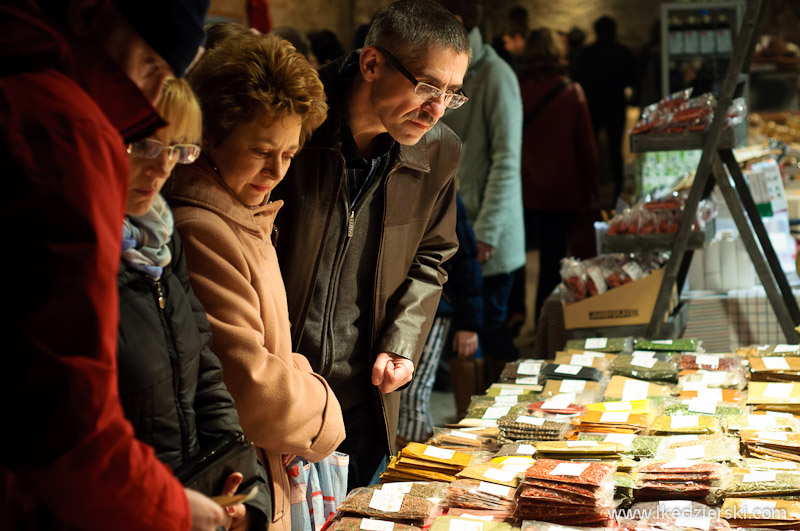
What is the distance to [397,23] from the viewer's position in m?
2.20

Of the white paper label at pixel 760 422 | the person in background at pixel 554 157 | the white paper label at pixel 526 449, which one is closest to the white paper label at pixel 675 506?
the white paper label at pixel 526 449

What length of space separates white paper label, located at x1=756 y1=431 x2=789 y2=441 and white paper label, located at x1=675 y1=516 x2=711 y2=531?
0.43 meters

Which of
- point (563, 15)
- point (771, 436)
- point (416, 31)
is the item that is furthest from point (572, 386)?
point (563, 15)

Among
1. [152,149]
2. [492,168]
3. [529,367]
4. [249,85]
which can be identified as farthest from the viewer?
[492,168]

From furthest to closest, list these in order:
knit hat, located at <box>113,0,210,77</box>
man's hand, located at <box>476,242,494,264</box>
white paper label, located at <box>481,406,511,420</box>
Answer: man's hand, located at <box>476,242,494,264</box>
white paper label, located at <box>481,406,511,420</box>
knit hat, located at <box>113,0,210,77</box>

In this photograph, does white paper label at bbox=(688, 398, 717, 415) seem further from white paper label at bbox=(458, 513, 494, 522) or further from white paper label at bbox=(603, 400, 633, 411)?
white paper label at bbox=(458, 513, 494, 522)

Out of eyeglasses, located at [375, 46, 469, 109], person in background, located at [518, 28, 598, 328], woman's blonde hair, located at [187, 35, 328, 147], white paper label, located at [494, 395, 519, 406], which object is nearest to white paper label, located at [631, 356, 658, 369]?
white paper label, located at [494, 395, 519, 406]

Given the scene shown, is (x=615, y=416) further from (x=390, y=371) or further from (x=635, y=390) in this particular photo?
(x=390, y=371)

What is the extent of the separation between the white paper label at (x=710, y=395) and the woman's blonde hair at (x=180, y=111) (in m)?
1.82

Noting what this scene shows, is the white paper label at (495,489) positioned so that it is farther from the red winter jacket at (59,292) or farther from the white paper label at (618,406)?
the red winter jacket at (59,292)

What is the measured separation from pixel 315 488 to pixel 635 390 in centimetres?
108

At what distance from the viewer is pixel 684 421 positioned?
238 cm

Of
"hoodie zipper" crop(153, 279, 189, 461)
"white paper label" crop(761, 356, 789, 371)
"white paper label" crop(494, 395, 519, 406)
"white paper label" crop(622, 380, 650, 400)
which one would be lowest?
"white paper label" crop(494, 395, 519, 406)

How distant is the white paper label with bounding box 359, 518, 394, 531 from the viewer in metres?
1.88
